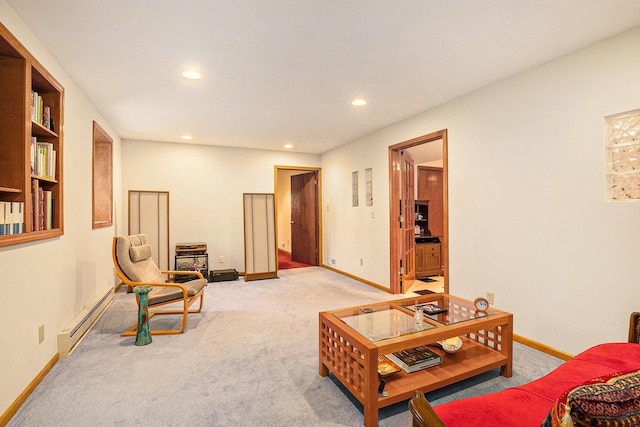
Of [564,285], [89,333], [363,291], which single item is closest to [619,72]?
[564,285]

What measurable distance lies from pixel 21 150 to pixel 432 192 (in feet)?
20.6

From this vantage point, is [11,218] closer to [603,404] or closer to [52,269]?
[52,269]

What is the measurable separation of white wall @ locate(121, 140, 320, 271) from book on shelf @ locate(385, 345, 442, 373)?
13.7 ft

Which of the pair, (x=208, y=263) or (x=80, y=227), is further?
(x=208, y=263)

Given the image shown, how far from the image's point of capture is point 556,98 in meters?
2.50

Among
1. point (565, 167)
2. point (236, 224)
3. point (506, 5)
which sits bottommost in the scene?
point (236, 224)

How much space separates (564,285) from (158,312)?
3.94m

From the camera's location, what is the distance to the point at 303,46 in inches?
90.4

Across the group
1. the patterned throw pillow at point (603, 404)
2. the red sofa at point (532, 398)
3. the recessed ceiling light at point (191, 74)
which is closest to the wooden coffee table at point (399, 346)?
the red sofa at point (532, 398)

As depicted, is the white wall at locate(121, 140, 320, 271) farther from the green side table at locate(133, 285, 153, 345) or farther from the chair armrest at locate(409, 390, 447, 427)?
the chair armrest at locate(409, 390, 447, 427)

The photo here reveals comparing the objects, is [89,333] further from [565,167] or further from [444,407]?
[565,167]

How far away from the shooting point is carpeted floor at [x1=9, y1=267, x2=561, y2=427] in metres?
1.78

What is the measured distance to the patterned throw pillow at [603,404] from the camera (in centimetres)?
61

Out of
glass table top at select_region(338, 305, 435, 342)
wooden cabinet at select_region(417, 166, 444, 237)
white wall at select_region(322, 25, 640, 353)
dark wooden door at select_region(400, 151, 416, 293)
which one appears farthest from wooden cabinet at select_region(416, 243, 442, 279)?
glass table top at select_region(338, 305, 435, 342)
